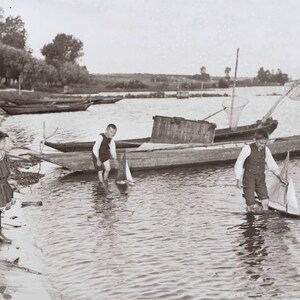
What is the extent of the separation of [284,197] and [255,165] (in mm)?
1623

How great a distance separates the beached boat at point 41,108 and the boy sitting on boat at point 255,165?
41973 mm

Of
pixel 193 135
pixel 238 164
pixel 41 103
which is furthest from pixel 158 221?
pixel 41 103

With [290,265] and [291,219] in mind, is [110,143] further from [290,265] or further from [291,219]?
[290,265]

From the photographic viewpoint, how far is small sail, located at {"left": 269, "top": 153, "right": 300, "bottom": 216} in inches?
450

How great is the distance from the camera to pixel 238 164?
405 inches

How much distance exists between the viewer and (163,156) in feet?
63.4

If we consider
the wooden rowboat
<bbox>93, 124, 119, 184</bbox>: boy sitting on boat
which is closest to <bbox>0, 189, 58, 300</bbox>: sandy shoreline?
<bbox>93, 124, 119, 184</bbox>: boy sitting on boat

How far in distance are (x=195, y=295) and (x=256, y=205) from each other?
488 centimetres

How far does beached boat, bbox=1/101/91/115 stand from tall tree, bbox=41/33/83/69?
249 ft

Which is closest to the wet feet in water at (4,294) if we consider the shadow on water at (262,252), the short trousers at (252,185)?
the shadow on water at (262,252)

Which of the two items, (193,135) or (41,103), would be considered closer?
(193,135)

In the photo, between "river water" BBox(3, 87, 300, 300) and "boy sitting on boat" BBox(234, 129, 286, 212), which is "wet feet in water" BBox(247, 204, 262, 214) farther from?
"boy sitting on boat" BBox(234, 129, 286, 212)

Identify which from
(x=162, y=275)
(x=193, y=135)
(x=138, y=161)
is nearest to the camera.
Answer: (x=162, y=275)

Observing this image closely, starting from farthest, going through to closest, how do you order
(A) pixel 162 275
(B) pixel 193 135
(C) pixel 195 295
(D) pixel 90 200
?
1. (B) pixel 193 135
2. (D) pixel 90 200
3. (A) pixel 162 275
4. (C) pixel 195 295
